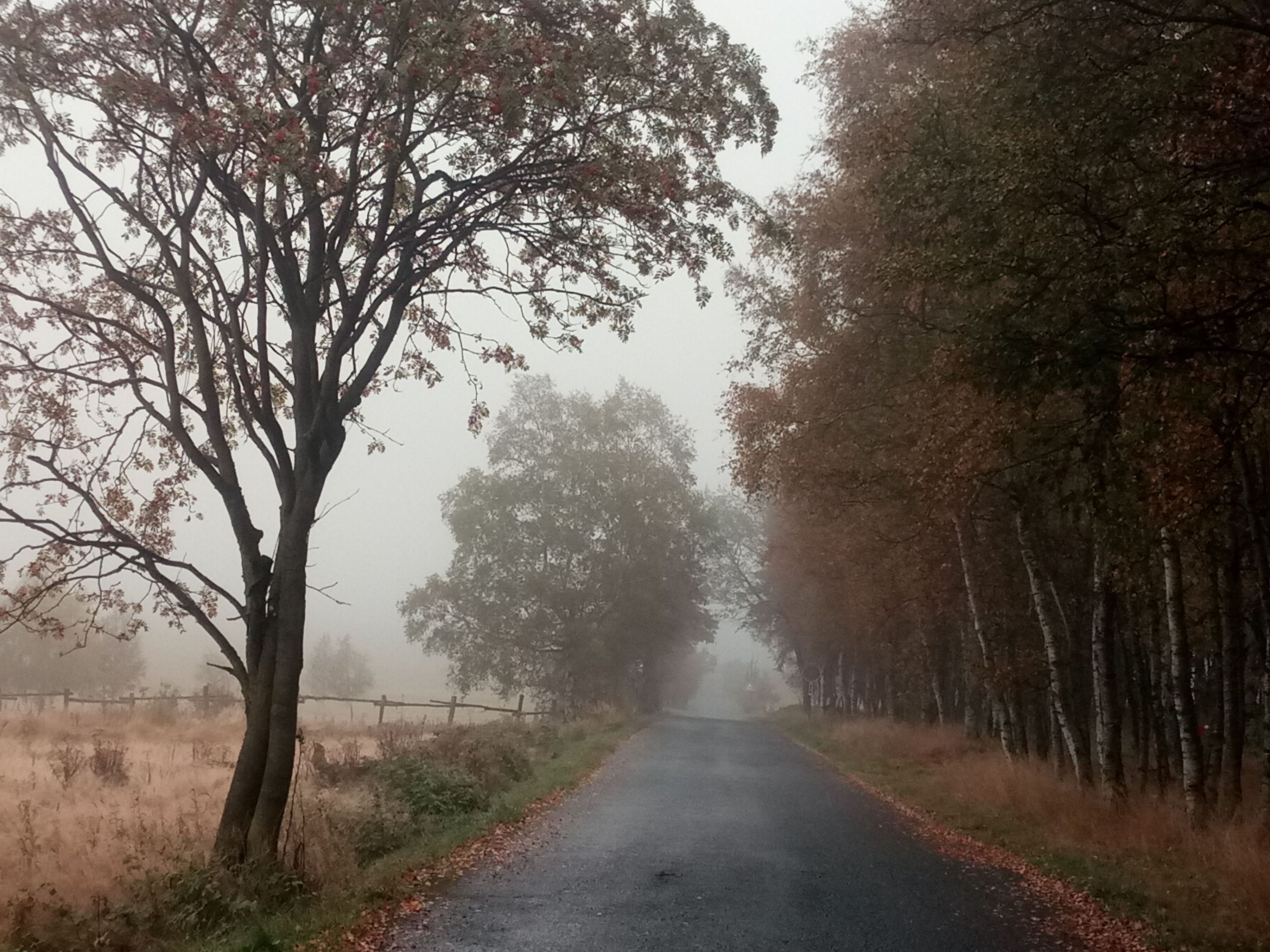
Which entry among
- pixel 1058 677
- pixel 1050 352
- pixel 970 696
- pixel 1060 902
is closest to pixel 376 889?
pixel 1060 902

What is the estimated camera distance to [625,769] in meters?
19.8

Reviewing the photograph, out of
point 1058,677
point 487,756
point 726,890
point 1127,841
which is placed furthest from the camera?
point 487,756

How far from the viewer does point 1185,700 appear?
468 inches

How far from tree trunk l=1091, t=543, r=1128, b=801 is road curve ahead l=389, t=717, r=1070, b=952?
3096 millimetres

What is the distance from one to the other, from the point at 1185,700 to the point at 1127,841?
6.52 ft

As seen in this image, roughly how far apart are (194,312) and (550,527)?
3483 cm

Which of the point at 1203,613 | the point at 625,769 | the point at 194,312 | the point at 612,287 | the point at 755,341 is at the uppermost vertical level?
the point at 755,341

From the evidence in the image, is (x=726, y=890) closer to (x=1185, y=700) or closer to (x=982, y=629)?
(x=1185, y=700)

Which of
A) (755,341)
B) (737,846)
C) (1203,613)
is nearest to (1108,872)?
(737,846)

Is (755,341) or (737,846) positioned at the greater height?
(755,341)

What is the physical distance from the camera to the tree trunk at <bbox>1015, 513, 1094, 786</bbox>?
15.0m

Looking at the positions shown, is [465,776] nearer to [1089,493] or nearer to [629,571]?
[1089,493]

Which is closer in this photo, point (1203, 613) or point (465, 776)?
point (465, 776)

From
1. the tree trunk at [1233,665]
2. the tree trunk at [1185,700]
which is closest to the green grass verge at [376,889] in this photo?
the tree trunk at [1185,700]
